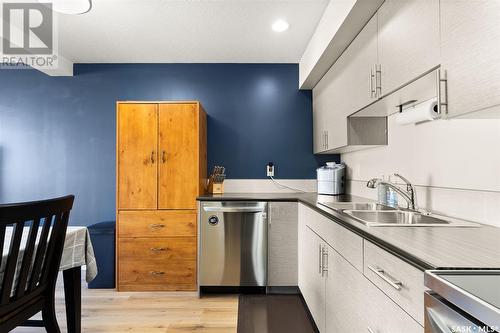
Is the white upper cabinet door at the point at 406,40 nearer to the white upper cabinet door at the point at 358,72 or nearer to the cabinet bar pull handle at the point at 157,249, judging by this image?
the white upper cabinet door at the point at 358,72

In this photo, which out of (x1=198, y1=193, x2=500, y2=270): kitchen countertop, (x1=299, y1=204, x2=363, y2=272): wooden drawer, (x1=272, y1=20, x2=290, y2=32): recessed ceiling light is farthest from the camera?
(x1=272, y1=20, x2=290, y2=32): recessed ceiling light

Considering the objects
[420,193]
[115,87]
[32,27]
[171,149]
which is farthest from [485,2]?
[115,87]

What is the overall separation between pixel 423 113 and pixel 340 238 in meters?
0.79

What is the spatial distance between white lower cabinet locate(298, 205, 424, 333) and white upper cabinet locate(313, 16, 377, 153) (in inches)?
31.0

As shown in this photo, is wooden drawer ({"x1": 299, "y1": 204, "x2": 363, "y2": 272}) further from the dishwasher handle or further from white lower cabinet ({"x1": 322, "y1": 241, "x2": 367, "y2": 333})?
the dishwasher handle

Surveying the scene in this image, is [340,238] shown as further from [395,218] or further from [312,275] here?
[312,275]

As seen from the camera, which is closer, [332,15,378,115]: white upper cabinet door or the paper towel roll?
the paper towel roll

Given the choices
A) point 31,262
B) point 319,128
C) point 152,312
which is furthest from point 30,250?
point 319,128

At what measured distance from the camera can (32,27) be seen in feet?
9.07

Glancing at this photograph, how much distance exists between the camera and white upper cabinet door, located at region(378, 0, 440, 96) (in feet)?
4.09

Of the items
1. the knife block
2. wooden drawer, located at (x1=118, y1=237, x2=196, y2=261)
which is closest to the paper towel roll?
the knife block

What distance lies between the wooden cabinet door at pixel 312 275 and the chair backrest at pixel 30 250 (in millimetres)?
1583

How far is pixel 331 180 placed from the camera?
3.08 m

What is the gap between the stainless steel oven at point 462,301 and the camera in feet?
1.90
